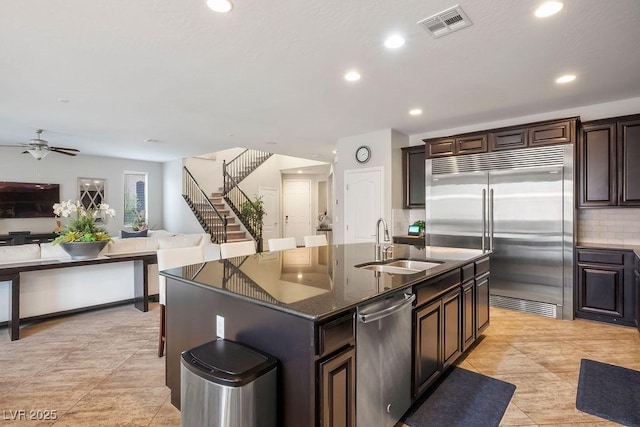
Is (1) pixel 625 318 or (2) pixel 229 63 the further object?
(1) pixel 625 318

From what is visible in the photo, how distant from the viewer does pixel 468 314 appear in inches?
112

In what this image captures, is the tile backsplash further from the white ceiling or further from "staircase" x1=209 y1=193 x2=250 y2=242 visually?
"staircase" x1=209 y1=193 x2=250 y2=242

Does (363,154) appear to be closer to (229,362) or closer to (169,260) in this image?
(169,260)

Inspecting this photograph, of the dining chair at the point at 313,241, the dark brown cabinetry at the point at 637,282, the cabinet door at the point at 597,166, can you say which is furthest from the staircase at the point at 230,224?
the dark brown cabinetry at the point at 637,282

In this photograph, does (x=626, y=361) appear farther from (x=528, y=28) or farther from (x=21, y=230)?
(x=21, y=230)

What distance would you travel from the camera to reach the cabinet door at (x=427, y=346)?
6.83 feet

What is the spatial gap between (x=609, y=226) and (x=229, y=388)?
510 centimetres

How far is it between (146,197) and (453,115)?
8.67m

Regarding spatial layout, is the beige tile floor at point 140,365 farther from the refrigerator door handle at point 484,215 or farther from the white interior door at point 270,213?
the white interior door at point 270,213

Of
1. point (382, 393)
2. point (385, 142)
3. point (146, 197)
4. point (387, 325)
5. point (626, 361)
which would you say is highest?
point (385, 142)

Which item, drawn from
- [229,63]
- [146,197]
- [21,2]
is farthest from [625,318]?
[146,197]

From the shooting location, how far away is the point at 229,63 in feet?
9.96

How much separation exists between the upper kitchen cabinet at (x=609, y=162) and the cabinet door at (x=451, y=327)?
110 inches

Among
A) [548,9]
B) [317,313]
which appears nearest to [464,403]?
[317,313]
